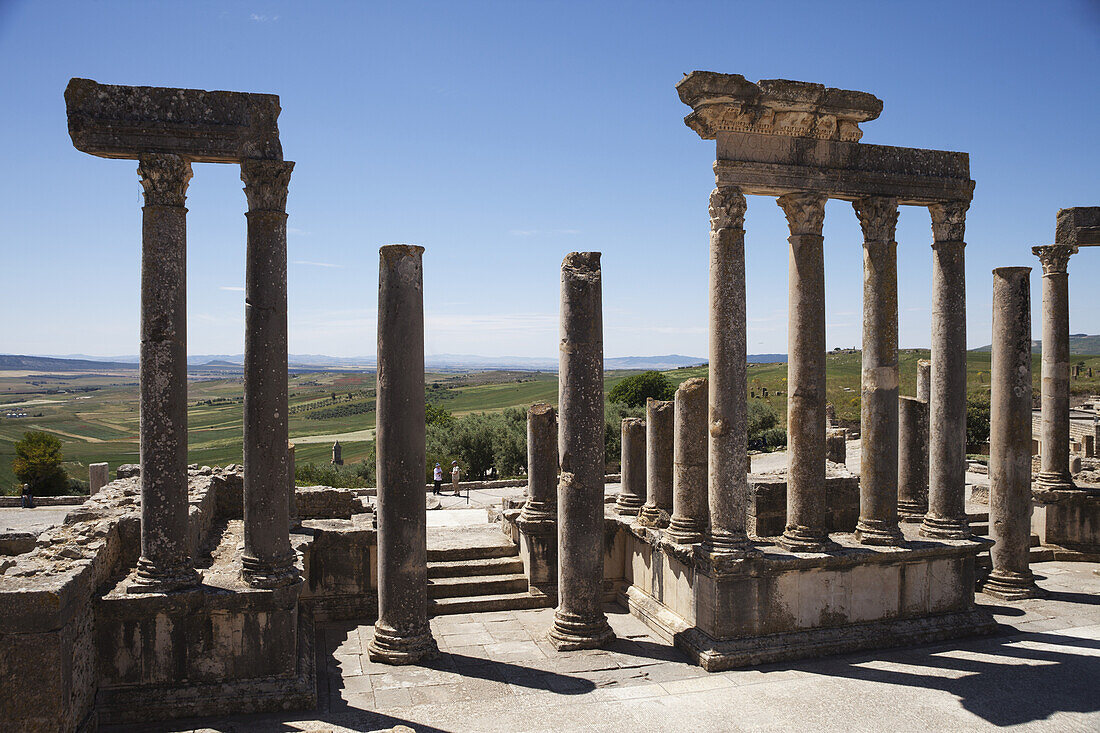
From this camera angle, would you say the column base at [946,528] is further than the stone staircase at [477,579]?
No

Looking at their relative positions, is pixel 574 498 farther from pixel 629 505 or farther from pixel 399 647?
pixel 629 505

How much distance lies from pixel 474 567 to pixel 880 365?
837cm

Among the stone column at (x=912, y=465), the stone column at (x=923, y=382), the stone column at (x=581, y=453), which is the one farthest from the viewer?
the stone column at (x=923, y=382)

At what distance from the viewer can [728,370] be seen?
11578mm

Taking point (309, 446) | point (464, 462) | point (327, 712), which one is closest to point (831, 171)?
point (327, 712)

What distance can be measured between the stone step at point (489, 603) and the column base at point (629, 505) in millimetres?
2614

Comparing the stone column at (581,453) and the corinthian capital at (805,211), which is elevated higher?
the corinthian capital at (805,211)

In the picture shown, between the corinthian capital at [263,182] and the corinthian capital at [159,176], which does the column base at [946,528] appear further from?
the corinthian capital at [159,176]

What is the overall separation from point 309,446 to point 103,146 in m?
69.4

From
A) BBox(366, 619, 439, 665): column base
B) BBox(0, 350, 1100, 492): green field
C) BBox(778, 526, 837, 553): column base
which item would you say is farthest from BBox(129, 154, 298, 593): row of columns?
BBox(0, 350, 1100, 492): green field

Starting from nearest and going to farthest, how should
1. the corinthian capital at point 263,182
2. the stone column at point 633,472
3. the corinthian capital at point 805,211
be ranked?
the corinthian capital at point 263,182, the corinthian capital at point 805,211, the stone column at point 633,472

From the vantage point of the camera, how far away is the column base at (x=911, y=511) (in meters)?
13.9

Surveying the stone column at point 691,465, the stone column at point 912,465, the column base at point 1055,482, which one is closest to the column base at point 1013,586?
the stone column at point 912,465

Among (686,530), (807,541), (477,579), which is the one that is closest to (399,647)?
(477,579)
